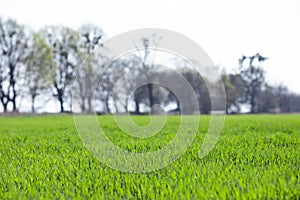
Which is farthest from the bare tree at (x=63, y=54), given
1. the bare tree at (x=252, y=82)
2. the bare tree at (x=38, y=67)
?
the bare tree at (x=252, y=82)

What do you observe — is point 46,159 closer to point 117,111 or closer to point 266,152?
point 266,152

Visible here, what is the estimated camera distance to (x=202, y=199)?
2.53 meters

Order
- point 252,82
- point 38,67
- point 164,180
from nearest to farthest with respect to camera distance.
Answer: point 164,180, point 38,67, point 252,82

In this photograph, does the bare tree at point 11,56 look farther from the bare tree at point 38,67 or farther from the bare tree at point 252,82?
the bare tree at point 252,82

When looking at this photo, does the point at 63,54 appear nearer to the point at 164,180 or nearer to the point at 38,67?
the point at 38,67

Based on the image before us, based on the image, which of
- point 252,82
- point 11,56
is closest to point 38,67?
point 11,56

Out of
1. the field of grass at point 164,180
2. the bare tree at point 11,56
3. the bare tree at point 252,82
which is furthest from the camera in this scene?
the bare tree at point 252,82

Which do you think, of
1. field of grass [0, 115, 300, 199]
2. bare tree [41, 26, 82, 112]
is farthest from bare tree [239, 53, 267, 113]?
field of grass [0, 115, 300, 199]

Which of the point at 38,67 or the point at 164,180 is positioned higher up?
the point at 38,67

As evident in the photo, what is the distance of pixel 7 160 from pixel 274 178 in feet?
12.5

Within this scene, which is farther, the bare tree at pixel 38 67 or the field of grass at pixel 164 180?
the bare tree at pixel 38 67

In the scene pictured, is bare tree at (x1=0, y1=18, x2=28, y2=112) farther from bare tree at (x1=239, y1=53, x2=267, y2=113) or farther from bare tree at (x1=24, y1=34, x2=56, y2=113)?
bare tree at (x1=239, y1=53, x2=267, y2=113)

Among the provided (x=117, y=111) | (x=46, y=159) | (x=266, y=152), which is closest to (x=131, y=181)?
(x=46, y=159)

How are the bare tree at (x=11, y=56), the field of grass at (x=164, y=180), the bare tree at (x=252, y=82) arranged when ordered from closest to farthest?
the field of grass at (x=164, y=180)
the bare tree at (x=11, y=56)
the bare tree at (x=252, y=82)
